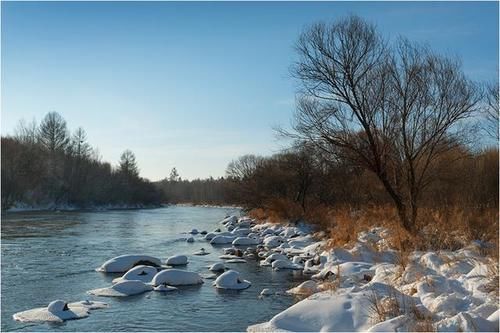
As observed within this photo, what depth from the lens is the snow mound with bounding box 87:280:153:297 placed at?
11.5 meters

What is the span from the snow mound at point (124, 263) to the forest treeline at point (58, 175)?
42.7 m

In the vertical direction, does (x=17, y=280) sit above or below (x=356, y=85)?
below

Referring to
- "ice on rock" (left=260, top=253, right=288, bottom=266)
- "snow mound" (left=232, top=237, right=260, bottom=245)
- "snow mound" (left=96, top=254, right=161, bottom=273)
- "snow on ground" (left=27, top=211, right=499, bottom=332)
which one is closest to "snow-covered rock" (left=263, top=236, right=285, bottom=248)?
"snow mound" (left=232, top=237, right=260, bottom=245)

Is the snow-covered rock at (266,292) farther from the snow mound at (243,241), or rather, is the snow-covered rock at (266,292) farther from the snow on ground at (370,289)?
the snow mound at (243,241)

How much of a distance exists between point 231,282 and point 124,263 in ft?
13.9

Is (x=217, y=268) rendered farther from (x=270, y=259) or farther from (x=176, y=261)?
(x=270, y=259)

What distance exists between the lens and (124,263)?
49.7ft

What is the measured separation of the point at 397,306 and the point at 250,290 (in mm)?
5230

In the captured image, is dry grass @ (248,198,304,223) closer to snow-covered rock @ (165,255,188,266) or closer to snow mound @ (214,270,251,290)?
snow-covered rock @ (165,255,188,266)

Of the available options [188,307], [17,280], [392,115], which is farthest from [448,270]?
[17,280]

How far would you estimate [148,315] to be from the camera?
9562 mm

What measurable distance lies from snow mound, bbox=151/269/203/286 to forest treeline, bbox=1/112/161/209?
4581 centimetres

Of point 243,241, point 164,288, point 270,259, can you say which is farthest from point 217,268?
point 243,241

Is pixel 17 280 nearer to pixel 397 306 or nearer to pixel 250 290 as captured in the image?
pixel 250 290
